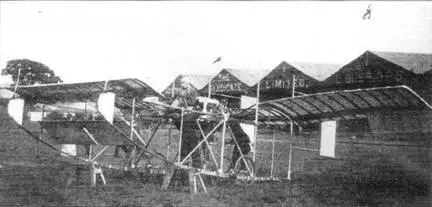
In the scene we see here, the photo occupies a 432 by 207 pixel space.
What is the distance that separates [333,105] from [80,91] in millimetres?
4731

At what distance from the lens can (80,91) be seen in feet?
24.6

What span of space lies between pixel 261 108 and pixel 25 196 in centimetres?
446

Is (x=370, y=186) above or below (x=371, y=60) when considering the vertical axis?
below

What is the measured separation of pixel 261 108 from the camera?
7773mm

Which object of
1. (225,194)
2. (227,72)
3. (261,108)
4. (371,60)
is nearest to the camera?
(225,194)

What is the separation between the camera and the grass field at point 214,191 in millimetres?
6156

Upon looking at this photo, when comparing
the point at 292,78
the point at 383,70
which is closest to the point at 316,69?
the point at 292,78

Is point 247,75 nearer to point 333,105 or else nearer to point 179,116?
point 179,116

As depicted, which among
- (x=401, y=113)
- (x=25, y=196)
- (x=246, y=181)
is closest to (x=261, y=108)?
(x=246, y=181)

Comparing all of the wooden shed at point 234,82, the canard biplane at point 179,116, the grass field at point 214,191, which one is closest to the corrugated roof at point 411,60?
the grass field at point 214,191

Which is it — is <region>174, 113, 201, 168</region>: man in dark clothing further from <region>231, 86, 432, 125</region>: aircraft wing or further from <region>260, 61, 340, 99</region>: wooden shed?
<region>260, 61, 340, 99</region>: wooden shed

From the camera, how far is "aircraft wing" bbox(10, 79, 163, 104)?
22.8 feet

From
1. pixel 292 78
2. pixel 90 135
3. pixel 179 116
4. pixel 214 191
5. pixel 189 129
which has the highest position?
pixel 292 78

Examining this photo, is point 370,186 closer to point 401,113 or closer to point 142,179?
point 401,113
